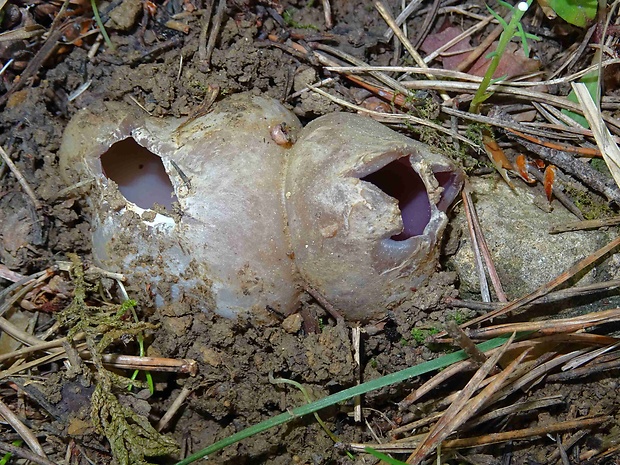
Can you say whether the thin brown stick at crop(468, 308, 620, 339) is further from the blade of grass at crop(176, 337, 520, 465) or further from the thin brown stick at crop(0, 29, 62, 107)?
the thin brown stick at crop(0, 29, 62, 107)

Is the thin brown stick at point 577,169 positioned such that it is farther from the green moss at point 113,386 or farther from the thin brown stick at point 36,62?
the thin brown stick at point 36,62

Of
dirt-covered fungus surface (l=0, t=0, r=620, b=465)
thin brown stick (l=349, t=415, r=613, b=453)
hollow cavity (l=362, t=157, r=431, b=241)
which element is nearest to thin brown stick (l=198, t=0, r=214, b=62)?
dirt-covered fungus surface (l=0, t=0, r=620, b=465)

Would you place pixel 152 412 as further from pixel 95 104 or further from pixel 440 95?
pixel 440 95

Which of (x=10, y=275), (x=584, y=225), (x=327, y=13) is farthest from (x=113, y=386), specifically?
(x=584, y=225)

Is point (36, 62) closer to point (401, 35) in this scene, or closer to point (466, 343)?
point (401, 35)

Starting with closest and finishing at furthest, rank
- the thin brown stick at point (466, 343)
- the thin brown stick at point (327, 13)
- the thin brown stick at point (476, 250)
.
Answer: the thin brown stick at point (466, 343)
the thin brown stick at point (476, 250)
the thin brown stick at point (327, 13)

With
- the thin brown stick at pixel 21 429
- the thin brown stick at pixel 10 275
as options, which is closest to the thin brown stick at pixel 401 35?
the thin brown stick at pixel 10 275

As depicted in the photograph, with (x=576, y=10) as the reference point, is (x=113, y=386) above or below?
below

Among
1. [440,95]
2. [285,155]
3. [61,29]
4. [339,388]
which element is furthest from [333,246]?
[61,29]
